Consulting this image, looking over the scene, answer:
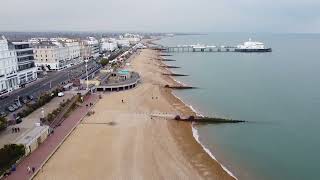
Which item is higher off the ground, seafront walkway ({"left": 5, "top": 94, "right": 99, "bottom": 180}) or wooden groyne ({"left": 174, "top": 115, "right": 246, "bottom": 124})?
seafront walkway ({"left": 5, "top": 94, "right": 99, "bottom": 180})

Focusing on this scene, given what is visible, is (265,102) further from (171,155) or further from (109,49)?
(109,49)

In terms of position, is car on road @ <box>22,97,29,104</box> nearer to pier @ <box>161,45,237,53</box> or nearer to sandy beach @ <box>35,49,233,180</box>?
sandy beach @ <box>35,49,233,180</box>

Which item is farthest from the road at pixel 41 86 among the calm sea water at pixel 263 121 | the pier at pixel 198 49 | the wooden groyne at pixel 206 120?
the pier at pixel 198 49

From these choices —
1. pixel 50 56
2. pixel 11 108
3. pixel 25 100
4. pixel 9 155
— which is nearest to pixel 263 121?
pixel 9 155

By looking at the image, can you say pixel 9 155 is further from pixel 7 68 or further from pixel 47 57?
pixel 47 57

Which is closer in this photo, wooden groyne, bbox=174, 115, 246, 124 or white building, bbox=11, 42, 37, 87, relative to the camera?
wooden groyne, bbox=174, 115, 246, 124

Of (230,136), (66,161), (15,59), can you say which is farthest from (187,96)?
(66,161)

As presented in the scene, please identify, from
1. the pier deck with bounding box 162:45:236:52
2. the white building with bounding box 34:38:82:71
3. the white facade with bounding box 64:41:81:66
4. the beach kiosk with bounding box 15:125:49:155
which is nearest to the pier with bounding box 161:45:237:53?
the pier deck with bounding box 162:45:236:52
